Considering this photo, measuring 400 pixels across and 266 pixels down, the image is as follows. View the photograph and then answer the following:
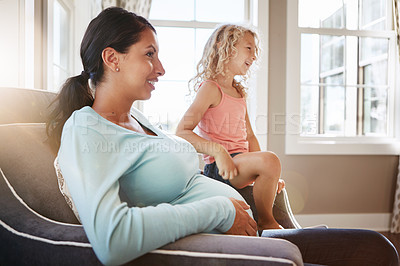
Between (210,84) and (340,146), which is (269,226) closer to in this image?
(210,84)

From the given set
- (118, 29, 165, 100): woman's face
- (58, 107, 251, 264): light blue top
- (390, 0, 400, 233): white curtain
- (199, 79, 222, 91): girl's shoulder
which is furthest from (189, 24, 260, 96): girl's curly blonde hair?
(390, 0, 400, 233): white curtain

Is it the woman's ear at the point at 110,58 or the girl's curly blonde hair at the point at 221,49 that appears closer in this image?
the woman's ear at the point at 110,58

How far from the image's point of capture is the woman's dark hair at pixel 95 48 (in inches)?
35.0

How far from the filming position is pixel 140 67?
0.91 m

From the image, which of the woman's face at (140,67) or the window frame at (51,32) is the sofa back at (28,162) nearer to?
the woman's face at (140,67)

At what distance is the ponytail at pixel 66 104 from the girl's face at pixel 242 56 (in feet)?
3.05

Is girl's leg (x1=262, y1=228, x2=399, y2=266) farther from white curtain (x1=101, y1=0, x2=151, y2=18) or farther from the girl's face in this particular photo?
white curtain (x1=101, y1=0, x2=151, y2=18)

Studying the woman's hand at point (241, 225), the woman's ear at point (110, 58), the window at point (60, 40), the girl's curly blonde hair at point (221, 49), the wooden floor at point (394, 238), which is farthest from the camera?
the wooden floor at point (394, 238)

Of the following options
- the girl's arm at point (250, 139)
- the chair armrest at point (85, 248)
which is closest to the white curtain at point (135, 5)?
the girl's arm at point (250, 139)

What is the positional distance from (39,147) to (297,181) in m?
2.24

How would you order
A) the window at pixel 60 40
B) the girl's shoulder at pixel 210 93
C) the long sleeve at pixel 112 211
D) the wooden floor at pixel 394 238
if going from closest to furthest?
1. the long sleeve at pixel 112 211
2. the girl's shoulder at pixel 210 93
3. the window at pixel 60 40
4. the wooden floor at pixel 394 238

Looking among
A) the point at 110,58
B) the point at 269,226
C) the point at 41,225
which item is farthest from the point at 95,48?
the point at 269,226

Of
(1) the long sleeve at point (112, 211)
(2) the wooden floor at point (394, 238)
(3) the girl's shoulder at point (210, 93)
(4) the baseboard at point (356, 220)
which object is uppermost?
(3) the girl's shoulder at point (210, 93)

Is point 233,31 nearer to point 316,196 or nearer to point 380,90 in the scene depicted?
point 316,196
